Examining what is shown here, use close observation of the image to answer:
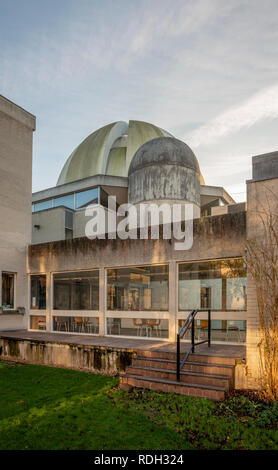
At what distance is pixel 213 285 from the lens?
930cm

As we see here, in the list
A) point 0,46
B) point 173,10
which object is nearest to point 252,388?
point 173,10

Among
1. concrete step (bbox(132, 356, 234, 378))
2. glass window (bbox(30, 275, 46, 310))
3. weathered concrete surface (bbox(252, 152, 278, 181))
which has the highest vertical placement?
weathered concrete surface (bbox(252, 152, 278, 181))

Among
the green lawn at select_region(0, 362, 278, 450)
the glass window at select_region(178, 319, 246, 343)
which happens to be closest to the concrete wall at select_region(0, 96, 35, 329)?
the green lawn at select_region(0, 362, 278, 450)

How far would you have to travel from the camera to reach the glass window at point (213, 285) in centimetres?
891

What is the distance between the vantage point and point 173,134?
3102cm

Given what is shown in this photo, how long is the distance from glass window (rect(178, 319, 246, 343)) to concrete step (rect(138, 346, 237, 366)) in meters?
1.75

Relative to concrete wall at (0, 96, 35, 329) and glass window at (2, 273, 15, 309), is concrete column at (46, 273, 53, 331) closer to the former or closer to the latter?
concrete wall at (0, 96, 35, 329)

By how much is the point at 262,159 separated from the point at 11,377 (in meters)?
7.83

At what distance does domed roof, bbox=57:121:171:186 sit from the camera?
1005 inches

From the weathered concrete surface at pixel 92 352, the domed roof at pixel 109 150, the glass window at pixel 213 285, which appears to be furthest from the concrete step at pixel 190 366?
the domed roof at pixel 109 150

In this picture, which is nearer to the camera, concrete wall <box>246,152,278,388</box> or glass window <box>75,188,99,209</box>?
concrete wall <box>246,152,278,388</box>

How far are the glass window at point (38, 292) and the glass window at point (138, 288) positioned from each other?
123 inches

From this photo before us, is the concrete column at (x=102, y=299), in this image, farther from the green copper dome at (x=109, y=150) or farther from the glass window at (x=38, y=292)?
the green copper dome at (x=109, y=150)
